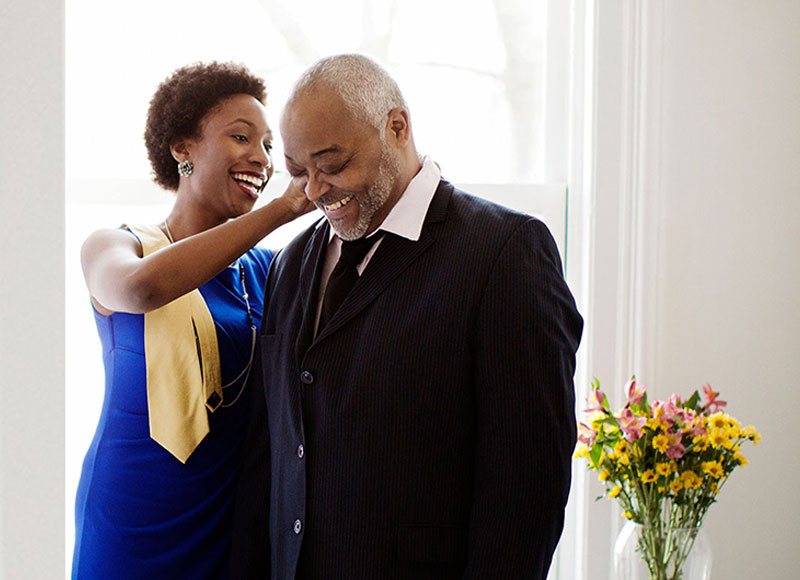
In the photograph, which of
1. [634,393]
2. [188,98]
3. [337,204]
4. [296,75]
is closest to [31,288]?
[337,204]

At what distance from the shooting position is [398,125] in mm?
1345

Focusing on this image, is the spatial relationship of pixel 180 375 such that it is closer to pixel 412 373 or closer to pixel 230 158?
pixel 230 158

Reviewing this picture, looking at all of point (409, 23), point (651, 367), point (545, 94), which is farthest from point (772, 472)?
point (409, 23)

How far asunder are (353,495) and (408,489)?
89 millimetres

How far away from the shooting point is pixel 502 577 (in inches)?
46.4

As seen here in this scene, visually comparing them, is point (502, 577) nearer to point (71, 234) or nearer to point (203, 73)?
point (203, 73)

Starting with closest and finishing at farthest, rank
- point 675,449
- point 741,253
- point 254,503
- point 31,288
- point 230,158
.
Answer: point 31,288, point 254,503, point 230,158, point 675,449, point 741,253

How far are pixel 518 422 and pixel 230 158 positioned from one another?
84 cm

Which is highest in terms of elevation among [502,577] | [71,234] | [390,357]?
[71,234]

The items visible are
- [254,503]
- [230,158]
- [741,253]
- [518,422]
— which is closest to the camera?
[518,422]

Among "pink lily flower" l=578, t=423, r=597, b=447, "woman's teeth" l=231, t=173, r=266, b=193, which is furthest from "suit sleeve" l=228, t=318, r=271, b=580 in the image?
"pink lily flower" l=578, t=423, r=597, b=447

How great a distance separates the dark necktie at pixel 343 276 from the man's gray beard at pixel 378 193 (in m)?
0.02

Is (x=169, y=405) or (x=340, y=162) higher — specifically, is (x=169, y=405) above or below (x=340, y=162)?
below

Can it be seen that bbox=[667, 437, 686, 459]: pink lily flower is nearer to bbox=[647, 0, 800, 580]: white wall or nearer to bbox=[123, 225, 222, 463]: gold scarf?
bbox=[647, 0, 800, 580]: white wall
